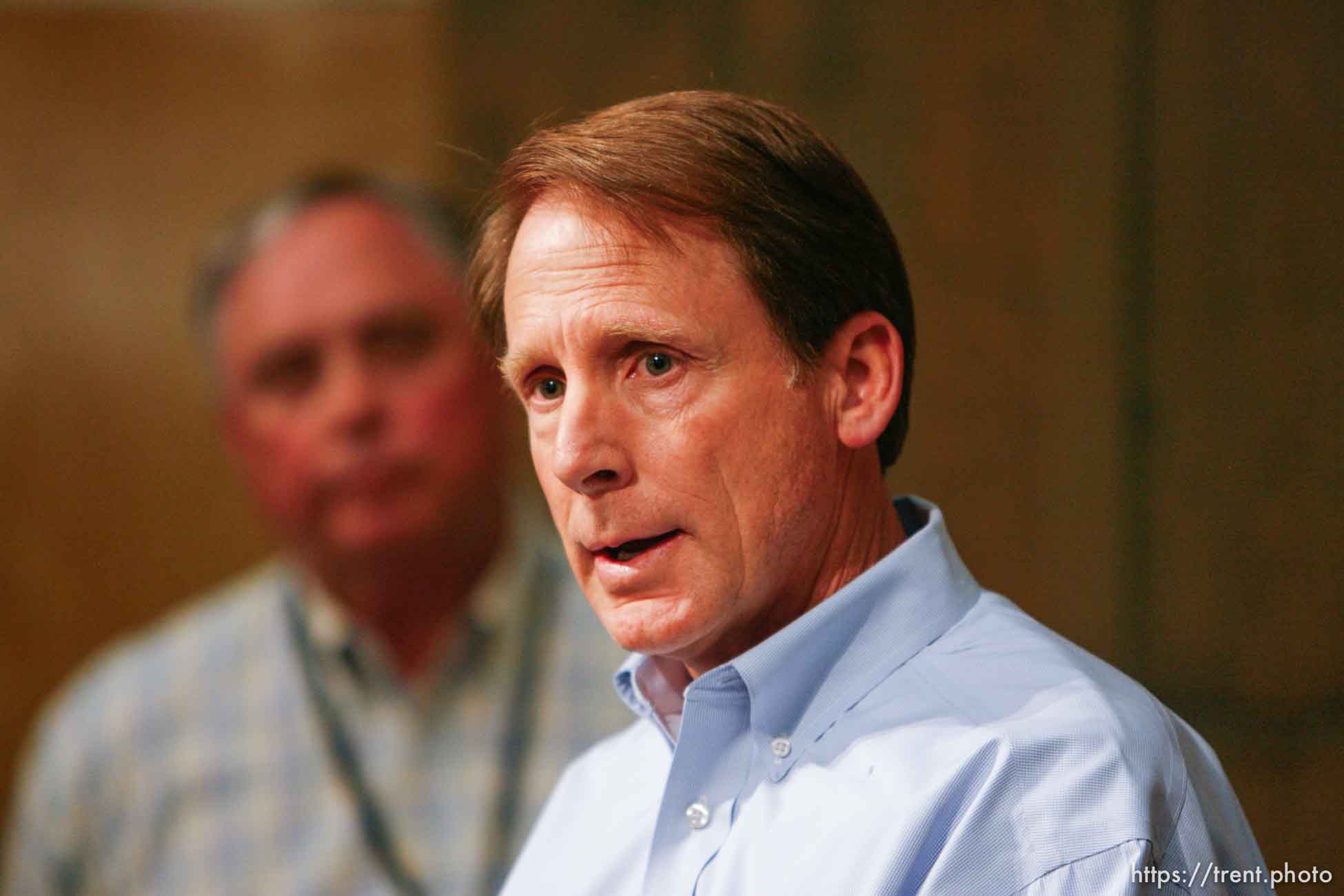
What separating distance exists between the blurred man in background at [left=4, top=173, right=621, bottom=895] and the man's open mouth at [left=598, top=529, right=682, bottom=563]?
134 cm

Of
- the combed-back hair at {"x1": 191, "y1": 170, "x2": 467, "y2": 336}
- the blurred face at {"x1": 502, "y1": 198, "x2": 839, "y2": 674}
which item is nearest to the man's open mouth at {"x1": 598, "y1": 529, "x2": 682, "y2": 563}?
the blurred face at {"x1": 502, "y1": 198, "x2": 839, "y2": 674}

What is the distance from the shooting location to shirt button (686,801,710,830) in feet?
2.94

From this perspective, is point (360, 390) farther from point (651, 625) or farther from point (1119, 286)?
point (651, 625)

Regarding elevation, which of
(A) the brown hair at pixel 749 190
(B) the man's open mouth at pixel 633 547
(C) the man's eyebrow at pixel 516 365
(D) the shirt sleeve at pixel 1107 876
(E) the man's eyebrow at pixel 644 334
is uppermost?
(A) the brown hair at pixel 749 190

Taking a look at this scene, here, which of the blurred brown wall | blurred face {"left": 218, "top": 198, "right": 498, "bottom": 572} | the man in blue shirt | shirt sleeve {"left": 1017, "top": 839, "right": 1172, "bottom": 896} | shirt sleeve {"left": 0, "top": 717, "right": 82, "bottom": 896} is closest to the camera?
shirt sleeve {"left": 1017, "top": 839, "right": 1172, "bottom": 896}

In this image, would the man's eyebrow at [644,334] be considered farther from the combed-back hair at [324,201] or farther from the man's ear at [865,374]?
the combed-back hair at [324,201]

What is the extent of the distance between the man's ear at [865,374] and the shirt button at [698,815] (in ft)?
0.79

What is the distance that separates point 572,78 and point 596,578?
1.66 metres

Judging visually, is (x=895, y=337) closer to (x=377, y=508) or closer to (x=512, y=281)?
(x=512, y=281)

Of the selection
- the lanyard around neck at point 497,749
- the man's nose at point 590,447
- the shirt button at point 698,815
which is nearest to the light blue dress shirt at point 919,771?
the shirt button at point 698,815

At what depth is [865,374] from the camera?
3.13 feet

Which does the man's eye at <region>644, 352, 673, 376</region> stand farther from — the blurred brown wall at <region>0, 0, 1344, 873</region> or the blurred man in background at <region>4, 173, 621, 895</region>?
the blurred man in background at <region>4, 173, 621, 895</region>

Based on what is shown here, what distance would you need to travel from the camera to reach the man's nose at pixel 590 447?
0.89 metres

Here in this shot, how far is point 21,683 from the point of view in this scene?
9.39ft
